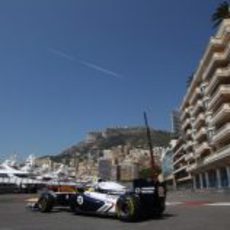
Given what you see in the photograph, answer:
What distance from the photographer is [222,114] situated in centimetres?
6381

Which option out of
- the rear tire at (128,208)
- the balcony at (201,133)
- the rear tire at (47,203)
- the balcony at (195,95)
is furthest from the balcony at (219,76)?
the rear tire at (128,208)

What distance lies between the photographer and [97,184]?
17703 mm

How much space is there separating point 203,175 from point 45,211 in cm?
6810

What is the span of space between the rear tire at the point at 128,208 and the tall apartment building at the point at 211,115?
44.8 m

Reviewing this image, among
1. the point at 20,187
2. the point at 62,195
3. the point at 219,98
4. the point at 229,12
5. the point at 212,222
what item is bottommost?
the point at 212,222

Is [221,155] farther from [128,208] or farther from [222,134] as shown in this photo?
[128,208]

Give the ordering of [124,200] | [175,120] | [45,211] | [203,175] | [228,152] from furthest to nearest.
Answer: [175,120], [203,175], [228,152], [45,211], [124,200]

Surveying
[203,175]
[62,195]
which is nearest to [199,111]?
[203,175]

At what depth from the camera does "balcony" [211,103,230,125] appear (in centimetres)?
6249

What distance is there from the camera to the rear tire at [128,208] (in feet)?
49.0

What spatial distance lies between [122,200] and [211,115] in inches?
2374

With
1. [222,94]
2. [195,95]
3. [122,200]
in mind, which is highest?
[195,95]

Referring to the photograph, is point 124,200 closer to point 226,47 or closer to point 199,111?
point 226,47

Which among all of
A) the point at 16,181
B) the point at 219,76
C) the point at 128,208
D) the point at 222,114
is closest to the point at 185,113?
the point at 219,76
